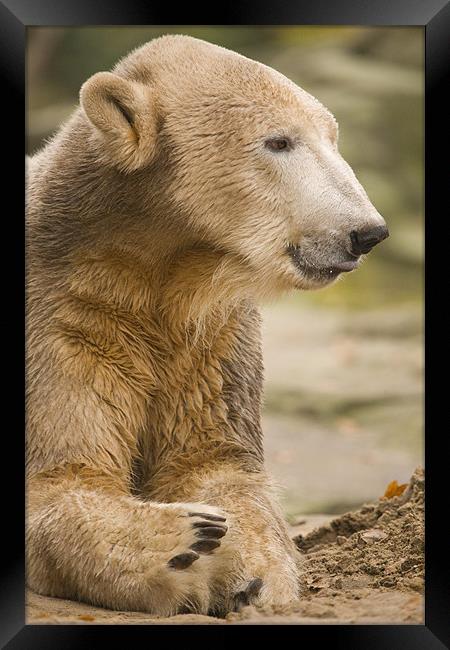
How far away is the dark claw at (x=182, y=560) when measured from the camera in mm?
4504

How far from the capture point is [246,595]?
15.6 feet

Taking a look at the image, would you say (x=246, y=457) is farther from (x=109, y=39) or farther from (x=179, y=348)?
(x=109, y=39)

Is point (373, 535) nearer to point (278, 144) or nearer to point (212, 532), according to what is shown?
point (212, 532)

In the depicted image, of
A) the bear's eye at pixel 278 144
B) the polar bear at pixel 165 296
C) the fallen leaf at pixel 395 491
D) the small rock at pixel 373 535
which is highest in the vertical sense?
the bear's eye at pixel 278 144

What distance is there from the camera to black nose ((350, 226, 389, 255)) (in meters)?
4.62

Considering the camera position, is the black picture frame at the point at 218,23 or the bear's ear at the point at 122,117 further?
the bear's ear at the point at 122,117

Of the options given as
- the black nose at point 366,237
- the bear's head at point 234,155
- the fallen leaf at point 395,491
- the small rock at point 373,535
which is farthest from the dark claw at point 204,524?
the fallen leaf at point 395,491

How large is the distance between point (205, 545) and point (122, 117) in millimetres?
1769

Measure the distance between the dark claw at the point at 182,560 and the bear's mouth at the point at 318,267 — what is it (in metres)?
1.24

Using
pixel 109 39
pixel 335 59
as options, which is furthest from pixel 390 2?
pixel 335 59

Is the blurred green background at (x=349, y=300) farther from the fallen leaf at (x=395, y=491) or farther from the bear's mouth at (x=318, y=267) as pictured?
the bear's mouth at (x=318, y=267)

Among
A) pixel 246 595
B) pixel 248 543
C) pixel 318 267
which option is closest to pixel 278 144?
pixel 318 267

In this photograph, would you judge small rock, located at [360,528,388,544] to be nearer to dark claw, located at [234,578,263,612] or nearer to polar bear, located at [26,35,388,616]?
polar bear, located at [26,35,388,616]

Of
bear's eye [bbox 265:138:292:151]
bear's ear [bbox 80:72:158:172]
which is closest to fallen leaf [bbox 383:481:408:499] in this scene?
bear's eye [bbox 265:138:292:151]
